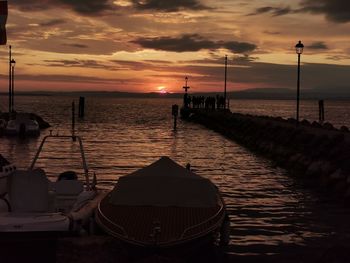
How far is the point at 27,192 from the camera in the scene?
32.4 feet

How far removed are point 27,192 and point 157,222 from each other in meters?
2.45

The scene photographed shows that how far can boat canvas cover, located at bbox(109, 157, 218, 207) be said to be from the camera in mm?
11656

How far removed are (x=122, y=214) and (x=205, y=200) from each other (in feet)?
6.13

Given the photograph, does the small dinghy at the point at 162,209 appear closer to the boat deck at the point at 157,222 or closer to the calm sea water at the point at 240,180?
the boat deck at the point at 157,222

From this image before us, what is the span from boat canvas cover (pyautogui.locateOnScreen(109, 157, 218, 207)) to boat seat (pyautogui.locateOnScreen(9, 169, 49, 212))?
2.26m

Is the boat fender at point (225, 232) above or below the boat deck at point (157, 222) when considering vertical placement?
below

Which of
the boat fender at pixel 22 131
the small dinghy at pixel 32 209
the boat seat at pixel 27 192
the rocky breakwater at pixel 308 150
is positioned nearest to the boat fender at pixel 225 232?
the small dinghy at pixel 32 209

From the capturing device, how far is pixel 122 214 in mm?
11094

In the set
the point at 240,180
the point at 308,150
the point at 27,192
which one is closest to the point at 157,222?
the point at 27,192

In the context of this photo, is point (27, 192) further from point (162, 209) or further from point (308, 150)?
point (308, 150)

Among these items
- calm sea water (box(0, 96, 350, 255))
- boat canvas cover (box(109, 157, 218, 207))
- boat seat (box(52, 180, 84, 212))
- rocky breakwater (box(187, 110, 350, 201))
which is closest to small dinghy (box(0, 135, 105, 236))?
boat canvas cover (box(109, 157, 218, 207))

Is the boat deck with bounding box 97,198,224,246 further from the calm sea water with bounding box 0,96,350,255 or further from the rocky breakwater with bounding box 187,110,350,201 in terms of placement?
the rocky breakwater with bounding box 187,110,350,201

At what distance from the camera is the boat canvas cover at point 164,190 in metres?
11.7

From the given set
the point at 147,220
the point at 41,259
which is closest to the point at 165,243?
the point at 147,220
